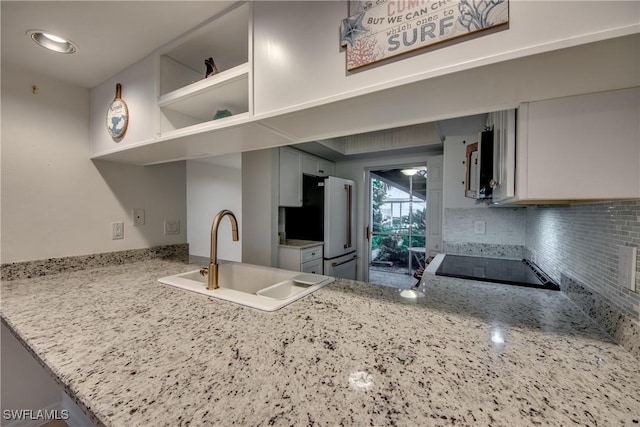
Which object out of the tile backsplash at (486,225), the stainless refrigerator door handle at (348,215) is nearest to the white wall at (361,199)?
the stainless refrigerator door handle at (348,215)

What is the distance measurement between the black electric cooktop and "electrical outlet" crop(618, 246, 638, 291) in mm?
556

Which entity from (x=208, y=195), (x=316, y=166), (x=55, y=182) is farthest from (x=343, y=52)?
(x=208, y=195)

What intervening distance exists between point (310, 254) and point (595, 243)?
2.14 meters

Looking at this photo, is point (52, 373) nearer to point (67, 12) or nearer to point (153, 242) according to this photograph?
point (67, 12)

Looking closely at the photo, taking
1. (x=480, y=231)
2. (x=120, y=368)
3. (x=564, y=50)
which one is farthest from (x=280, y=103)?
(x=480, y=231)

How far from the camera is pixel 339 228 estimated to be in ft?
10.1

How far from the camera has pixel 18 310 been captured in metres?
0.94

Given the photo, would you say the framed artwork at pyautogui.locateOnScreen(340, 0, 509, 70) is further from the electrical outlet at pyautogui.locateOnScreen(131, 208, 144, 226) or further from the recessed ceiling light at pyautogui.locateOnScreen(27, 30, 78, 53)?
the electrical outlet at pyautogui.locateOnScreen(131, 208, 144, 226)

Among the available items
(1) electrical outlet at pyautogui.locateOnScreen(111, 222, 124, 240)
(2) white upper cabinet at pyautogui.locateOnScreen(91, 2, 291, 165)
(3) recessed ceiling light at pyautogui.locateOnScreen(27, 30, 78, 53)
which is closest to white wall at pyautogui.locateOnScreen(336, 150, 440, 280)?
(2) white upper cabinet at pyautogui.locateOnScreen(91, 2, 291, 165)

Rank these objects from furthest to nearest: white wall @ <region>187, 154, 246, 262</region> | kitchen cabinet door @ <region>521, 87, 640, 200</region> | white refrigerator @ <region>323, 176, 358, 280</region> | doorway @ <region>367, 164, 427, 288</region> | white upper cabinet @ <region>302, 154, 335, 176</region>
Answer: doorway @ <region>367, 164, 427, 288</region> → white wall @ <region>187, 154, 246, 262</region> → white upper cabinet @ <region>302, 154, 335, 176</region> → white refrigerator @ <region>323, 176, 358, 280</region> → kitchen cabinet door @ <region>521, 87, 640, 200</region>

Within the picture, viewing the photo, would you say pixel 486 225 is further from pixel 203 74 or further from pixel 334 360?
pixel 203 74

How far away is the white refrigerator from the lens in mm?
2875

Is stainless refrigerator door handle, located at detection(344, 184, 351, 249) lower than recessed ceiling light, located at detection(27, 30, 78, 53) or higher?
lower

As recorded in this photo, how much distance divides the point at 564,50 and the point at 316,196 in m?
2.54
